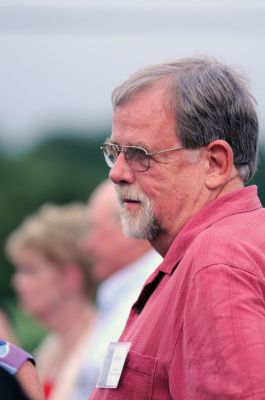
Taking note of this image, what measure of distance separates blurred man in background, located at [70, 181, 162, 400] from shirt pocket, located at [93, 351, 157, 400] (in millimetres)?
2206

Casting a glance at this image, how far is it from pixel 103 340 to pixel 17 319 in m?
5.82

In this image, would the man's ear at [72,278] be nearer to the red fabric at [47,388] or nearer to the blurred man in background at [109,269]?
the blurred man in background at [109,269]

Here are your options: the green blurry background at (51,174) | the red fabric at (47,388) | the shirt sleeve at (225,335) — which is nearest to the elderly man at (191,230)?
the shirt sleeve at (225,335)

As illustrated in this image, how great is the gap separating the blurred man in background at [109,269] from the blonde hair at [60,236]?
0.58ft

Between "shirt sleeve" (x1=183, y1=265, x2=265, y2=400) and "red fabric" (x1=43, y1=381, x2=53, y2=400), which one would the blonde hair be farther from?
"shirt sleeve" (x1=183, y1=265, x2=265, y2=400)

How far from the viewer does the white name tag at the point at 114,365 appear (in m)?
2.85

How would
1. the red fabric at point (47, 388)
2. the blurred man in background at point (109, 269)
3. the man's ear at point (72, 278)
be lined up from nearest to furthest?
the blurred man in background at point (109, 269)
the red fabric at point (47, 388)
the man's ear at point (72, 278)

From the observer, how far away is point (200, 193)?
304 centimetres

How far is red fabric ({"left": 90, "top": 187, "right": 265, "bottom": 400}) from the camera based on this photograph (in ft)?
8.26

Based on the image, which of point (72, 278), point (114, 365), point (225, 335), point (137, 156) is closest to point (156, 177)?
point (137, 156)

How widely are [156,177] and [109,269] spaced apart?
315 cm

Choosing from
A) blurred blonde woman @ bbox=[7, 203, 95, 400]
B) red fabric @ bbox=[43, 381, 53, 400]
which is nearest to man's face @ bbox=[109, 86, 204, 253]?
red fabric @ bbox=[43, 381, 53, 400]

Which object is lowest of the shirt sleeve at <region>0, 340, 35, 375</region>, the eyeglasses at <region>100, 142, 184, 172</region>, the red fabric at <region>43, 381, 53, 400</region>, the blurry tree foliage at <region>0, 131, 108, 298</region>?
the blurry tree foliage at <region>0, 131, 108, 298</region>

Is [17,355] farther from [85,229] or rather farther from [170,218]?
[85,229]
